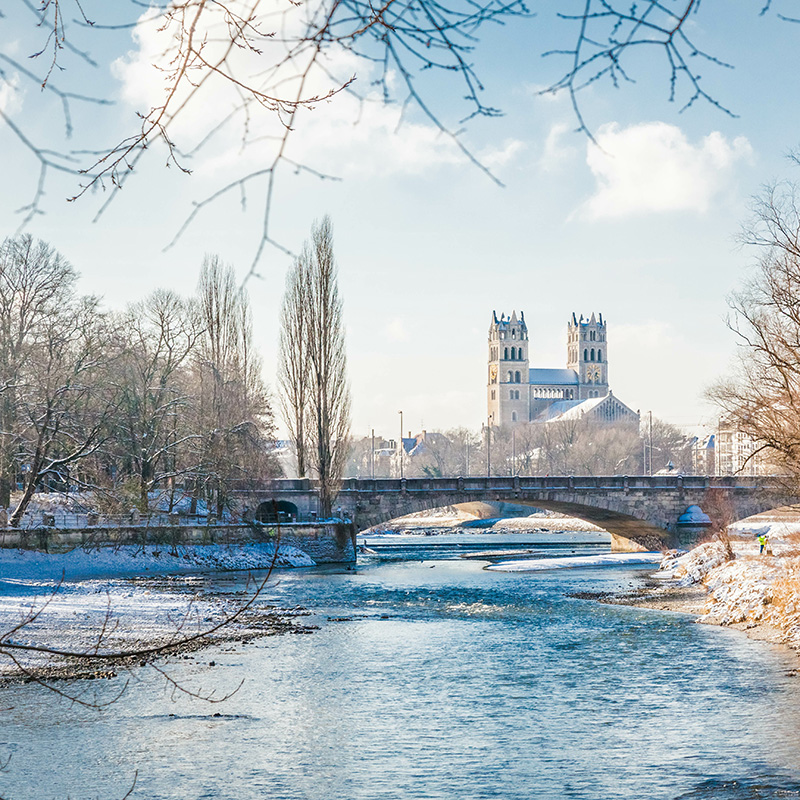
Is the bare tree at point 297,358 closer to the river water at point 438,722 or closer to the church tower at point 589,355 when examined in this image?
the river water at point 438,722

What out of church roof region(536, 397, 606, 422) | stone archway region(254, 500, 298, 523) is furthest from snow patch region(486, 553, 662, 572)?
church roof region(536, 397, 606, 422)

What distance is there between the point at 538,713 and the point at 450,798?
4.17 metres

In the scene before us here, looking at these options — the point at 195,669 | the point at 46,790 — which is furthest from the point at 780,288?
the point at 46,790

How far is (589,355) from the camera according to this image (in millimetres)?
185625

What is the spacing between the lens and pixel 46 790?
10.9 m

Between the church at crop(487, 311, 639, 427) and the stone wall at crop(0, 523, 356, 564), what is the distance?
118362mm

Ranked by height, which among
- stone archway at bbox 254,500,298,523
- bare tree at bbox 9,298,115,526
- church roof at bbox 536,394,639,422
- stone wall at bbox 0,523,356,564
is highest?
church roof at bbox 536,394,639,422

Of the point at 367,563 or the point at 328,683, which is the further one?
the point at 367,563

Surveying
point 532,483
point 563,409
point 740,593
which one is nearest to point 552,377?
point 563,409

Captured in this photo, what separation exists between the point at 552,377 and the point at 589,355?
877 centimetres

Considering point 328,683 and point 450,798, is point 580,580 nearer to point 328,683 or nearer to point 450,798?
point 328,683

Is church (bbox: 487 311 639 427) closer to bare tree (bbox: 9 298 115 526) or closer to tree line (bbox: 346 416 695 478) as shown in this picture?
tree line (bbox: 346 416 695 478)

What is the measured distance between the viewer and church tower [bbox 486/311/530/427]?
175125 mm

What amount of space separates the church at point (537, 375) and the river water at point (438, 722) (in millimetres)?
146443
